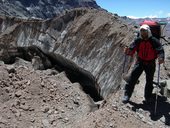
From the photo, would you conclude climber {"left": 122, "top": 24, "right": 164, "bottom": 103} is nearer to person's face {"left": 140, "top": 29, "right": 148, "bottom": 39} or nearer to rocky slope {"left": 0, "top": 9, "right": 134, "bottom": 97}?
person's face {"left": 140, "top": 29, "right": 148, "bottom": 39}

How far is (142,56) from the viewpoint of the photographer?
993cm

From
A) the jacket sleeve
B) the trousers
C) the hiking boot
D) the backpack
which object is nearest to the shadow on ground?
the hiking boot

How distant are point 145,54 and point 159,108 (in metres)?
1.54

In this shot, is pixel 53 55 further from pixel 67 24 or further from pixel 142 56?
pixel 142 56

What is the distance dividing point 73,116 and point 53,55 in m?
9.75

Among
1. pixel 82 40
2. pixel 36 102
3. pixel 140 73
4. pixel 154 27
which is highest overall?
pixel 82 40

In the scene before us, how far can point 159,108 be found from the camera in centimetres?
1002

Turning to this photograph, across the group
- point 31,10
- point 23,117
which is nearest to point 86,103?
point 23,117

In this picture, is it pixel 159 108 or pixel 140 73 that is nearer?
pixel 159 108

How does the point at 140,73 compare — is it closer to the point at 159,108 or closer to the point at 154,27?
the point at 159,108

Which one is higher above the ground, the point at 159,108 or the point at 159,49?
the point at 159,49

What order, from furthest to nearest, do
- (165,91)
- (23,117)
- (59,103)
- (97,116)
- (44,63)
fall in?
(44,63)
(59,103)
(23,117)
(165,91)
(97,116)

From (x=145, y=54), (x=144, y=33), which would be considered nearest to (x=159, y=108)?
(x=145, y=54)

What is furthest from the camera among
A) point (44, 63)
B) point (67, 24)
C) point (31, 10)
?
point (31, 10)
